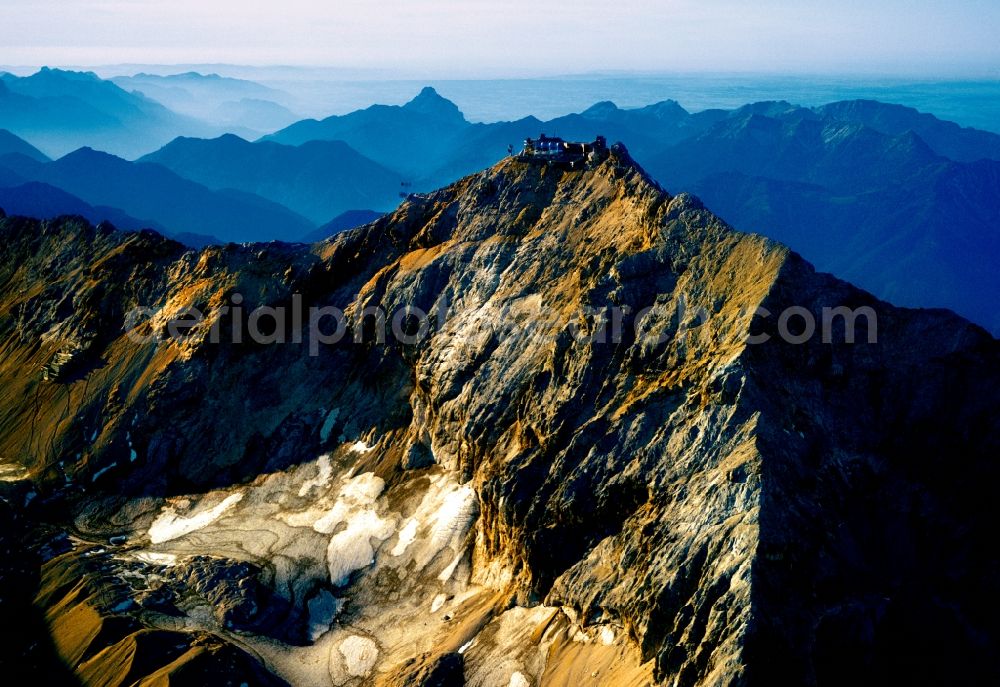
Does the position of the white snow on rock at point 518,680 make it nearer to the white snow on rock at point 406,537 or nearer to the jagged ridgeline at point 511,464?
the jagged ridgeline at point 511,464

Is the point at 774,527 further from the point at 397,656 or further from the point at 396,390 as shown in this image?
the point at 396,390

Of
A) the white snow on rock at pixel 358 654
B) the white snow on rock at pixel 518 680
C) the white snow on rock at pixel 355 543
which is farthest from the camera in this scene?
the white snow on rock at pixel 355 543

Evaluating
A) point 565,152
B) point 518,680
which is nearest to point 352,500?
point 518,680

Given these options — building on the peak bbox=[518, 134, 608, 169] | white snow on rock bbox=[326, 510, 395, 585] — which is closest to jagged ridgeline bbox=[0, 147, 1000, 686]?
white snow on rock bbox=[326, 510, 395, 585]

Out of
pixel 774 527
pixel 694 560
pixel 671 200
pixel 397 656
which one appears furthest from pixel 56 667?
pixel 671 200

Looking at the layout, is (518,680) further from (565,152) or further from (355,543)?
(565,152)

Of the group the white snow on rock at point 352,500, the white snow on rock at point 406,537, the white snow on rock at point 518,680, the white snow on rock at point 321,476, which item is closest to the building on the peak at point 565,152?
the white snow on rock at point 352,500

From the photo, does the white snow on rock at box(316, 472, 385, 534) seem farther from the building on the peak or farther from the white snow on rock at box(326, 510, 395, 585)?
the building on the peak
